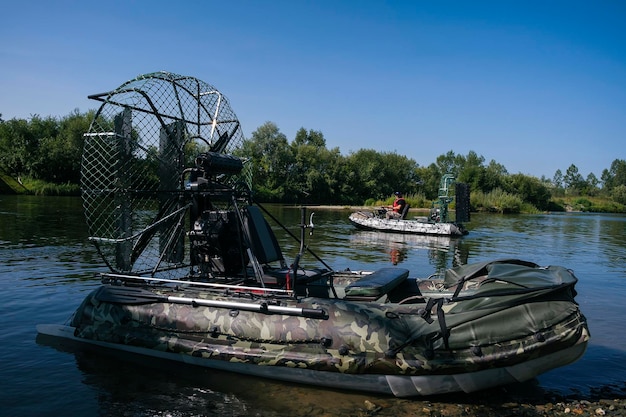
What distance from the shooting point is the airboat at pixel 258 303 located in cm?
527

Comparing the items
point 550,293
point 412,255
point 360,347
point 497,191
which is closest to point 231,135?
point 360,347

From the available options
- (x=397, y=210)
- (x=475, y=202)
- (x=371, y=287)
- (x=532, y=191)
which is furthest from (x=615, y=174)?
(x=371, y=287)

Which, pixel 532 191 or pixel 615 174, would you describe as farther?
pixel 615 174

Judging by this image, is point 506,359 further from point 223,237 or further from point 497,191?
point 497,191

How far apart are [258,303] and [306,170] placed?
66941 millimetres

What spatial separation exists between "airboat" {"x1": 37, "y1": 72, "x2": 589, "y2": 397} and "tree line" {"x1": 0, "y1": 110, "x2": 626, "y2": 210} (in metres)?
38.4

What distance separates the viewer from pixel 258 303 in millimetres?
5883

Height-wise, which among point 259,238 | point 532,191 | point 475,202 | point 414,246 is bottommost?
point 414,246

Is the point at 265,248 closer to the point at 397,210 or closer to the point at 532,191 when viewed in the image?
the point at 397,210

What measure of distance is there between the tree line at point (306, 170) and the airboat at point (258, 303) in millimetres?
38424

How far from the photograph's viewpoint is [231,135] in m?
7.96

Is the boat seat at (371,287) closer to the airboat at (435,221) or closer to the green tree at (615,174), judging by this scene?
the airboat at (435,221)

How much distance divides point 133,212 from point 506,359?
18.3 ft

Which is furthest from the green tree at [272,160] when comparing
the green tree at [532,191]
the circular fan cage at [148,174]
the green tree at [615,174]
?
the green tree at [615,174]
